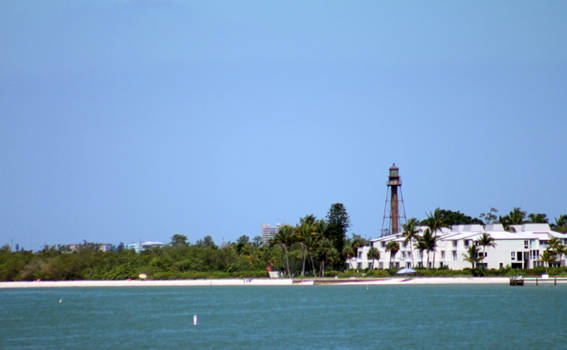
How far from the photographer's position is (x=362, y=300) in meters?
96.9

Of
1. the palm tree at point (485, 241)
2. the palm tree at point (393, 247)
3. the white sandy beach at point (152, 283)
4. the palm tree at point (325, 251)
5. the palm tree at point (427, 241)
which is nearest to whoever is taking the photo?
the palm tree at point (485, 241)

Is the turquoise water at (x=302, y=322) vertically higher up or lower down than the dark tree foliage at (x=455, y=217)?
lower down

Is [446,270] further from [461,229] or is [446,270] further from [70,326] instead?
[70,326]

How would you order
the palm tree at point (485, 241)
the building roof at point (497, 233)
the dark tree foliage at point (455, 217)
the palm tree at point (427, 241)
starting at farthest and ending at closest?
the dark tree foliage at point (455, 217) → the palm tree at point (427, 241) → the building roof at point (497, 233) → the palm tree at point (485, 241)

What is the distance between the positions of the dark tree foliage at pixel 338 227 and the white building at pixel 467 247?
4.80 metres

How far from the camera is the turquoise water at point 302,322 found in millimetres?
55531

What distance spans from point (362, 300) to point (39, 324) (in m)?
39.2

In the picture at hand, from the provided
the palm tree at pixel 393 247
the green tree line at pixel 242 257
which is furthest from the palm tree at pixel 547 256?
the palm tree at pixel 393 247

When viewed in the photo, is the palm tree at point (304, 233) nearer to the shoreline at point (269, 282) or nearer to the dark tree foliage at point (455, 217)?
the shoreline at point (269, 282)

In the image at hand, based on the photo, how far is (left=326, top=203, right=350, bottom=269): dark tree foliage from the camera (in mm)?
150500

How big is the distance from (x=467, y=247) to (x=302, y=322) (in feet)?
244

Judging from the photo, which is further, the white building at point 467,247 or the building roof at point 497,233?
the building roof at point 497,233

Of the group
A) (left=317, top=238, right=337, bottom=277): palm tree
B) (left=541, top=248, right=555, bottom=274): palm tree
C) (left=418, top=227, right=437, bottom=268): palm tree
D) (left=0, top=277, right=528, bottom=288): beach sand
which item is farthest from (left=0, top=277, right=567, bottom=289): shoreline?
(left=541, top=248, right=555, bottom=274): palm tree

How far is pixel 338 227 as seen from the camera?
155000 mm
